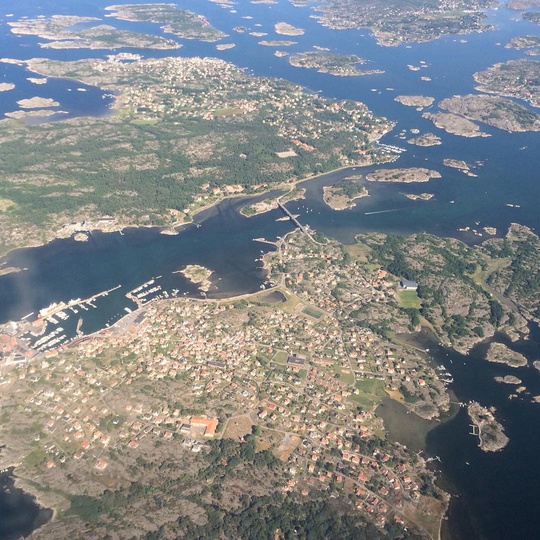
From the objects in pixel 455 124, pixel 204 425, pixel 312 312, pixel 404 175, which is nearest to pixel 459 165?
pixel 404 175

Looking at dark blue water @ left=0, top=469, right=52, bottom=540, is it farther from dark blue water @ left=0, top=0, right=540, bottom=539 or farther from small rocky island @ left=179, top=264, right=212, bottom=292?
small rocky island @ left=179, top=264, right=212, bottom=292

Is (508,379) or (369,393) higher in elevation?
(508,379)

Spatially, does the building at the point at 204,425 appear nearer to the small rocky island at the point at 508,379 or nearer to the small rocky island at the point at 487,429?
the small rocky island at the point at 487,429

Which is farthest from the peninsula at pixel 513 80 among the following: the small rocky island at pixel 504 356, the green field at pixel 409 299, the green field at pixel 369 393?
the green field at pixel 369 393

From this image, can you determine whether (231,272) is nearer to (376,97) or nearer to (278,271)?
(278,271)

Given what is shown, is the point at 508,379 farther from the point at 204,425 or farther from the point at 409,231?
the point at 409,231
